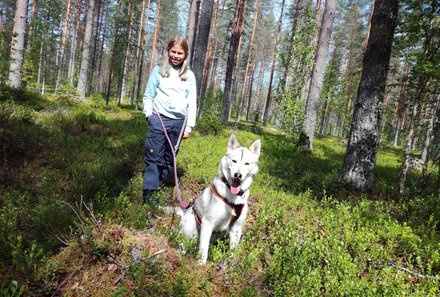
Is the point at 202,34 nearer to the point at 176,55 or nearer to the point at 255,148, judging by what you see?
the point at 176,55

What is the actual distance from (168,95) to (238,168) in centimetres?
177

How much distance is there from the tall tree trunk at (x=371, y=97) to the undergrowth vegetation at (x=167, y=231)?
585 millimetres

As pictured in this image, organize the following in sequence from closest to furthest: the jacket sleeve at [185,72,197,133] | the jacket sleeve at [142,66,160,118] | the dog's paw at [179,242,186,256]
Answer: the dog's paw at [179,242,186,256], the jacket sleeve at [142,66,160,118], the jacket sleeve at [185,72,197,133]

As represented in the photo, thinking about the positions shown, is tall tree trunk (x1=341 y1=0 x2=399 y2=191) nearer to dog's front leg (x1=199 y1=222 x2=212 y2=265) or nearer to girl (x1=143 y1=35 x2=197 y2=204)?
girl (x1=143 y1=35 x2=197 y2=204)

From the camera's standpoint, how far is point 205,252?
11.3 ft

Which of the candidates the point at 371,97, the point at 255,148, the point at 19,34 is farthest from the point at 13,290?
the point at 19,34

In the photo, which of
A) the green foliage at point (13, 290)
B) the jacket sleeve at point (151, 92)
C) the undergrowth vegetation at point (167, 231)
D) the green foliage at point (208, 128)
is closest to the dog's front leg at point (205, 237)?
the undergrowth vegetation at point (167, 231)

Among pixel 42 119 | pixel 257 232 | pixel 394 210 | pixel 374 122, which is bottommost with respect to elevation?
pixel 257 232

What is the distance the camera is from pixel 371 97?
688 cm

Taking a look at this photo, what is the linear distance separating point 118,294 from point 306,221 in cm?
385

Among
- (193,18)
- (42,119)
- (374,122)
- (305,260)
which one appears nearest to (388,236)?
(305,260)

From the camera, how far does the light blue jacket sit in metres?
4.58

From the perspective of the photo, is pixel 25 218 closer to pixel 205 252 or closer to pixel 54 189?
pixel 54 189

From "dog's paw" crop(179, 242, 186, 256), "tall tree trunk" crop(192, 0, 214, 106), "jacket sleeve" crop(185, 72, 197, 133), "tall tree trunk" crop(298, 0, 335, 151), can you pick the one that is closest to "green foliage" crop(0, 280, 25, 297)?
"dog's paw" crop(179, 242, 186, 256)
